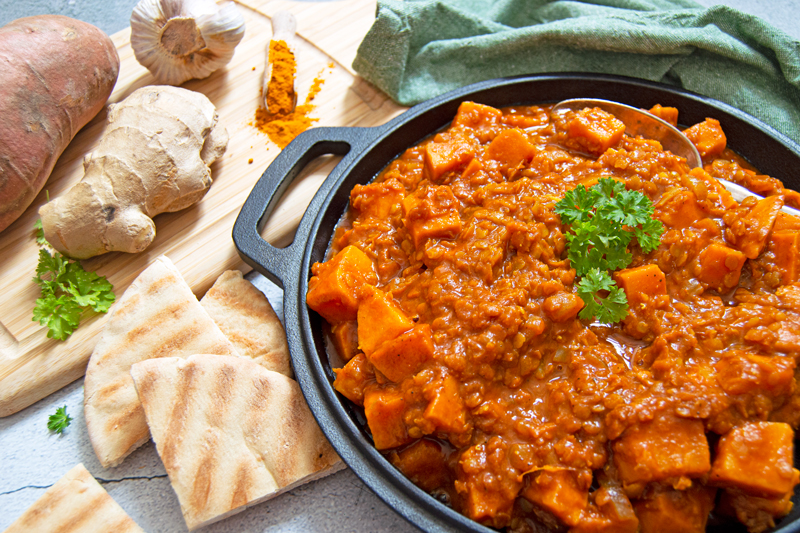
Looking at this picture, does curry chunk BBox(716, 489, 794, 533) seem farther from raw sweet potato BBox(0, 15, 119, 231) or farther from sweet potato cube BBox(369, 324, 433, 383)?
raw sweet potato BBox(0, 15, 119, 231)

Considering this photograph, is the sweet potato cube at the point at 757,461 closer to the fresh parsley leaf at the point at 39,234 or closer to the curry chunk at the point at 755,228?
the curry chunk at the point at 755,228

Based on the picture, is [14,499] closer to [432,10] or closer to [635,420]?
[635,420]

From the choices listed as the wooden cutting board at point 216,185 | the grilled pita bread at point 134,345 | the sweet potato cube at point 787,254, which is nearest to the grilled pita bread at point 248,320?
the grilled pita bread at point 134,345

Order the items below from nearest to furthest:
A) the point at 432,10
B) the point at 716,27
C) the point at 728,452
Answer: the point at 728,452 < the point at 716,27 < the point at 432,10

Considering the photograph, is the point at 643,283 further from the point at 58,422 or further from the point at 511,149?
the point at 58,422

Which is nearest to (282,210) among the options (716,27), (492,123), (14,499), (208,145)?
(208,145)

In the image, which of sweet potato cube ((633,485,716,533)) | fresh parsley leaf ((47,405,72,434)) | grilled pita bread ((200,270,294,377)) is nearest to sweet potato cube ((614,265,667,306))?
sweet potato cube ((633,485,716,533))
